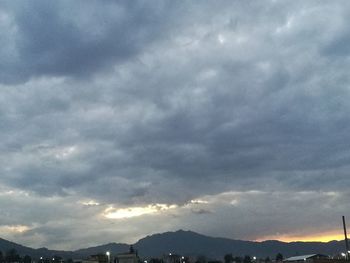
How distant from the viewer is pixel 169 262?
189375 millimetres

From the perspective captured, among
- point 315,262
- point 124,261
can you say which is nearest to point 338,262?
point 315,262

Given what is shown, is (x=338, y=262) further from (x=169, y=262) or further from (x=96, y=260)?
(x=169, y=262)

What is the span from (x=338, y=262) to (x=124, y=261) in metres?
64.0

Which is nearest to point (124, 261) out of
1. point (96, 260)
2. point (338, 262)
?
point (96, 260)

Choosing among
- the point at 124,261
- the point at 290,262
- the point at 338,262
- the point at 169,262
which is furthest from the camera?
the point at 169,262

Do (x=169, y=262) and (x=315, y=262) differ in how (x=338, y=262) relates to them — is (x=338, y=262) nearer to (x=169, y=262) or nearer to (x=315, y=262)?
(x=315, y=262)

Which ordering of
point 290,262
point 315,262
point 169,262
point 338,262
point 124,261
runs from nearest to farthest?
1. point 338,262
2. point 315,262
3. point 124,261
4. point 290,262
5. point 169,262

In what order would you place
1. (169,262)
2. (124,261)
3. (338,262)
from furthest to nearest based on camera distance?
(169,262), (124,261), (338,262)

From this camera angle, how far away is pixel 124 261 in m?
142

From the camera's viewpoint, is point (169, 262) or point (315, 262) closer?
point (315, 262)

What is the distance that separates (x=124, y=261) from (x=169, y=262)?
50.7 m

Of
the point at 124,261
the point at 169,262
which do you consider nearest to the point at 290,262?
the point at 169,262

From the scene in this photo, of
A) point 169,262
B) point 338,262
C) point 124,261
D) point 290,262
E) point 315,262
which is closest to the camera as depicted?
point 338,262

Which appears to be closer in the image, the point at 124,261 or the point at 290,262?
the point at 124,261
